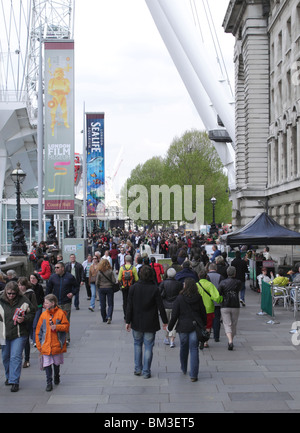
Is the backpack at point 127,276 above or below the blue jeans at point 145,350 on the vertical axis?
above

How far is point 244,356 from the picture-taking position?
38.5 ft

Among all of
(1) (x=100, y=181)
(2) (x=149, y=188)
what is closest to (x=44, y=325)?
(1) (x=100, y=181)

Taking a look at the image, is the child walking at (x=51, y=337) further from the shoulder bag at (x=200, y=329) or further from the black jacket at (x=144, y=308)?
the shoulder bag at (x=200, y=329)

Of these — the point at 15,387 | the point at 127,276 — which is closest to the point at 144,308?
the point at 15,387

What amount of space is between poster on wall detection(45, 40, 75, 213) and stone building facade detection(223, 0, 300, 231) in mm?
10296

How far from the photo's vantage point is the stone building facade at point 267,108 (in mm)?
31281

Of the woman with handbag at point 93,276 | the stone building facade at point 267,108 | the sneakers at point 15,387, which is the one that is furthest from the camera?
the stone building facade at point 267,108

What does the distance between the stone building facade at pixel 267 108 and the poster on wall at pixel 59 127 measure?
10.3 m

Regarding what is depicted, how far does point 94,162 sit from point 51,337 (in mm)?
41760

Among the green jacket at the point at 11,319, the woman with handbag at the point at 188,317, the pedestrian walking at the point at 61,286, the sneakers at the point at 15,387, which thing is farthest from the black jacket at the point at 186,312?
the pedestrian walking at the point at 61,286

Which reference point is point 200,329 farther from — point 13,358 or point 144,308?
point 13,358

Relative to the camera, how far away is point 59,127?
26766mm
